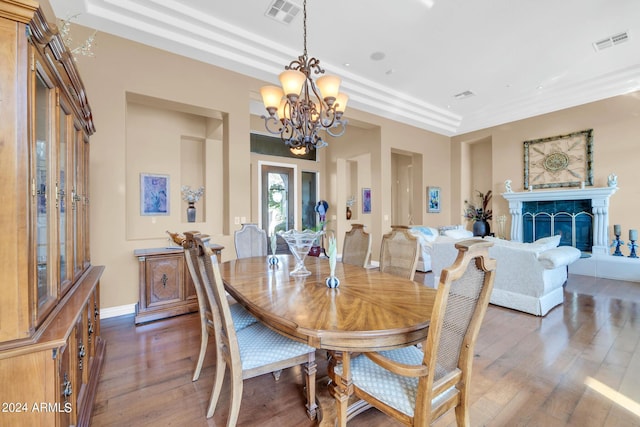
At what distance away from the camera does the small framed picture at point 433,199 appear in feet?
23.2

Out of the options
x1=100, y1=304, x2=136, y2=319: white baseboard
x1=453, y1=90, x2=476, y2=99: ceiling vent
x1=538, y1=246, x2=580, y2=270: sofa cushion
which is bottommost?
x1=100, y1=304, x2=136, y2=319: white baseboard

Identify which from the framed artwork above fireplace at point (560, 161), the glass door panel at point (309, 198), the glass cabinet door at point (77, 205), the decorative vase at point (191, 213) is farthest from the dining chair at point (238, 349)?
the framed artwork above fireplace at point (560, 161)

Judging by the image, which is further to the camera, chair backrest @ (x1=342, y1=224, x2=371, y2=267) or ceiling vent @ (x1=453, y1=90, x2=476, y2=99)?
ceiling vent @ (x1=453, y1=90, x2=476, y2=99)

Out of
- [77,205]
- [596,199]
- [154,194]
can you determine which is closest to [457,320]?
[77,205]

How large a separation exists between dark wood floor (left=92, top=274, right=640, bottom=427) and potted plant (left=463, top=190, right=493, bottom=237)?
3.73 m

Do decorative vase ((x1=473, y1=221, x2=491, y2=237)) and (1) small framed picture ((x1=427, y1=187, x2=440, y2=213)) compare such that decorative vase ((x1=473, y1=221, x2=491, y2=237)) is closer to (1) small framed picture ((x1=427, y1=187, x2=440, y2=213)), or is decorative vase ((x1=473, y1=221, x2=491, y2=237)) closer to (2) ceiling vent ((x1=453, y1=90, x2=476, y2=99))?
(1) small framed picture ((x1=427, y1=187, x2=440, y2=213))

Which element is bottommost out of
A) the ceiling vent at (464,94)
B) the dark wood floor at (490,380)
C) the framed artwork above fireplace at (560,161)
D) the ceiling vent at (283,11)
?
the dark wood floor at (490,380)

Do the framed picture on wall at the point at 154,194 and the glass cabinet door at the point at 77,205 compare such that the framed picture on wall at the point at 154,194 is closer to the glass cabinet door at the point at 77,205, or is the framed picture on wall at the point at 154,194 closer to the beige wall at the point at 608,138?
the glass cabinet door at the point at 77,205

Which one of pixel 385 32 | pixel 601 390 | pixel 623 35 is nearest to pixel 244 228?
pixel 385 32

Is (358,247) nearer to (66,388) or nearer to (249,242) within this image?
(249,242)

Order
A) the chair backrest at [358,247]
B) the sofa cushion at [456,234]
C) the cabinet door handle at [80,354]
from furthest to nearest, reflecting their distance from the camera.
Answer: the sofa cushion at [456,234] < the chair backrest at [358,247] < the cabinet door handle at [80,354]

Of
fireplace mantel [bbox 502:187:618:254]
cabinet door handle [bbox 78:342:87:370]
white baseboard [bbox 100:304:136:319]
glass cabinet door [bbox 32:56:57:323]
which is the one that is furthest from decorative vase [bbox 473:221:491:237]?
glass cabinet door [bbox 32:56:57:323]

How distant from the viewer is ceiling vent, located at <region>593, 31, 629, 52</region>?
3812 mm

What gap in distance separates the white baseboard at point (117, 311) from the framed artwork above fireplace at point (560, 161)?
25.9ft
